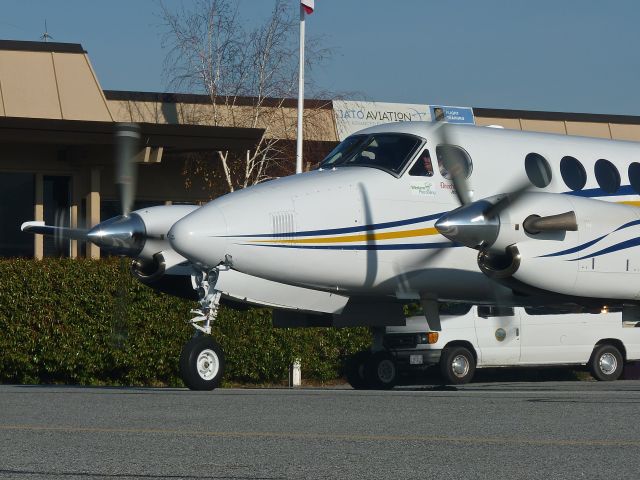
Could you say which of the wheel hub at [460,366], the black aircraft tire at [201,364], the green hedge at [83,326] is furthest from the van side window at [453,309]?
the black aircraft tire at [201,364]

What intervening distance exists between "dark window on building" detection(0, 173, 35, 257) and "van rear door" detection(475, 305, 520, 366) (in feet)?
38.9

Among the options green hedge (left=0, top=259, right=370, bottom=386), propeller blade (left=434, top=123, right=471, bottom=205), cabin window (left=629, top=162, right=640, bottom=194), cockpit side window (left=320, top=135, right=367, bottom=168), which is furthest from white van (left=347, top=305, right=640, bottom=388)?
cockpit side window (left=320, top=135, right=367, bottom=168)

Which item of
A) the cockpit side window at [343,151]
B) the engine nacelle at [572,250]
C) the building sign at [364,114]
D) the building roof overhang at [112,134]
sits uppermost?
the building sign at [364,114]

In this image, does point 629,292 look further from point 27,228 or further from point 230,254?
point 27,228

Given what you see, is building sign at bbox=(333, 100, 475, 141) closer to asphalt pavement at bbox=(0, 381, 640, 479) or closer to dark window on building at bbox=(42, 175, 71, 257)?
dark window on building at bbox=(42, 175, 71, 257)

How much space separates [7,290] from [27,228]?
4688 millimetres

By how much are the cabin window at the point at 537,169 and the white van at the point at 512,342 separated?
4240mm

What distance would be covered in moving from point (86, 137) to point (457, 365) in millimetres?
10265

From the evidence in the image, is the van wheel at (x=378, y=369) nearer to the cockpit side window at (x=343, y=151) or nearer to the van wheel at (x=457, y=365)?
the van wheel at (x=457, y=365)

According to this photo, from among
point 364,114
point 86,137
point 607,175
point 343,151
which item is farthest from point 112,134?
point 607,175

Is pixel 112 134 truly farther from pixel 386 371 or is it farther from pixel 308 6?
pixel 386 371

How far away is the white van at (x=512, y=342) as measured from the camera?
72.1ft

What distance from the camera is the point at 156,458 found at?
7.88 m

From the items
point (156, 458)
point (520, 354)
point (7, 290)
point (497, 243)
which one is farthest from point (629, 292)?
point (7, 290)
